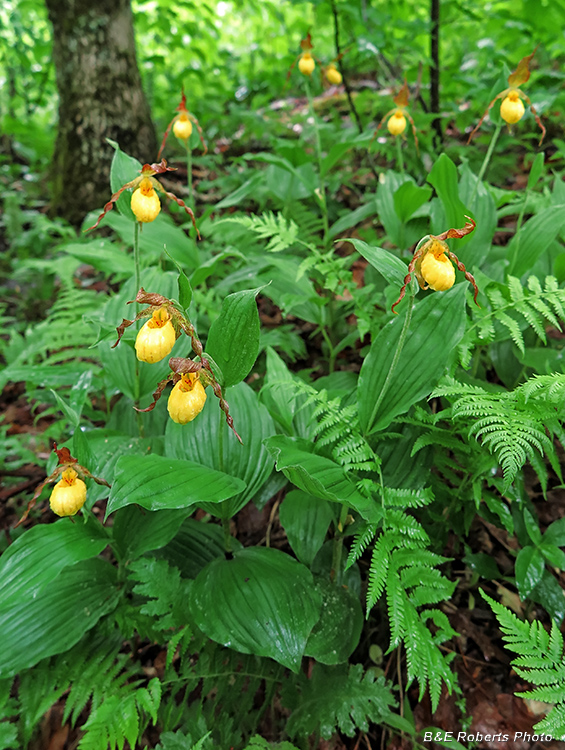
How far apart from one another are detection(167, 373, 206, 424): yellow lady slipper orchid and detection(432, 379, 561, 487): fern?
65 centimetres

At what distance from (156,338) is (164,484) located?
1.24 ft

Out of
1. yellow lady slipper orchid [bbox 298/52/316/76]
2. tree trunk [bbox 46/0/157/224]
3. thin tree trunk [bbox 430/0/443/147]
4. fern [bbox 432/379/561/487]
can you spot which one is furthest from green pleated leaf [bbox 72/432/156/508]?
tree trunk [bbox 46/0/157/224]

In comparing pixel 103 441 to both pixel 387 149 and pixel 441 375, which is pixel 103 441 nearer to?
pixel 441 375

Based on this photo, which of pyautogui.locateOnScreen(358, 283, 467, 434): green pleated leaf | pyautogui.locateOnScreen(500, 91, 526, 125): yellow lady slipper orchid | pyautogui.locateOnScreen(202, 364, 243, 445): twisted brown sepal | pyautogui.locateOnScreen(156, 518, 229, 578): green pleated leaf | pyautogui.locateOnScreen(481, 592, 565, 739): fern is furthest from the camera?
pyautogui.locateOnScreen(500, 91, 526, 125): yellow lady slipper orchid

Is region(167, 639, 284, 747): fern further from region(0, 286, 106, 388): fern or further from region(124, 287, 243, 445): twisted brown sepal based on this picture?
region(0, 286, 106, 388): fern

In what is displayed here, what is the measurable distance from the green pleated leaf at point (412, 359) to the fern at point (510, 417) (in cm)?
8

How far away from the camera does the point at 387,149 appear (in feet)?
9.29

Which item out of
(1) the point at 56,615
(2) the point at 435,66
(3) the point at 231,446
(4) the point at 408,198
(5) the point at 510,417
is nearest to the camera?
(5) the point at 510,417

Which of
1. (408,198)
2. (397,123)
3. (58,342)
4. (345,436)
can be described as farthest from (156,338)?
(397,123)

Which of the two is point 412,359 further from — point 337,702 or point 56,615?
point 56,615

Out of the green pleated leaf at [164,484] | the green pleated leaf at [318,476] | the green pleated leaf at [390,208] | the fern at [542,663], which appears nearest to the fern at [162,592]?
the green pleated leaf at [164,484]

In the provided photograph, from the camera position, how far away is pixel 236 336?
1229 millimetres

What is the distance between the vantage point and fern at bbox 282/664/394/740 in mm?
1195

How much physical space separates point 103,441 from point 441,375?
1.25 metres
